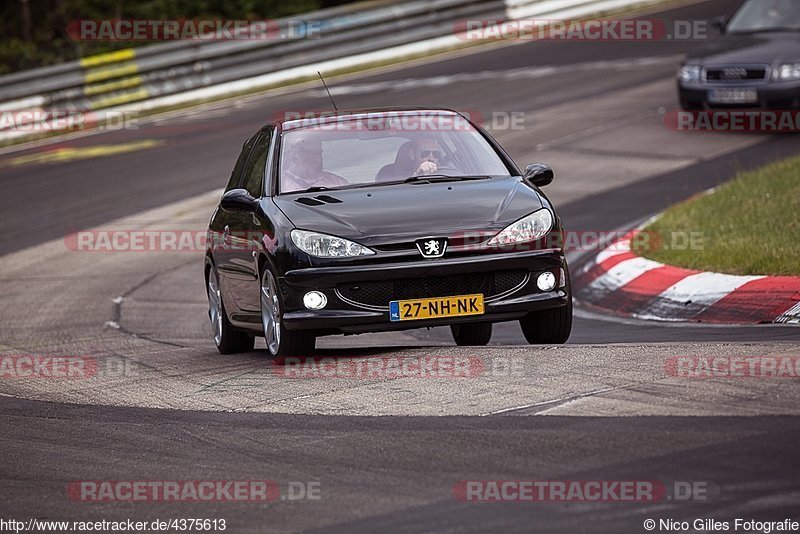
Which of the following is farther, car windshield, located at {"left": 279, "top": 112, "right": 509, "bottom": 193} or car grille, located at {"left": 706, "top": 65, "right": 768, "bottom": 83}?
car grille, located at {"left": 706, "top": 65, "right": 768, "bottom": 83}

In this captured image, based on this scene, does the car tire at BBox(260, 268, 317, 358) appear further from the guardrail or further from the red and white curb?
the guardrail

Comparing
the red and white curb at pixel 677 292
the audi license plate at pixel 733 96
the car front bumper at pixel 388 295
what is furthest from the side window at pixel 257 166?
the audi license plate at pixel 733 96

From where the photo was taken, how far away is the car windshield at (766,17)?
64.7 feet

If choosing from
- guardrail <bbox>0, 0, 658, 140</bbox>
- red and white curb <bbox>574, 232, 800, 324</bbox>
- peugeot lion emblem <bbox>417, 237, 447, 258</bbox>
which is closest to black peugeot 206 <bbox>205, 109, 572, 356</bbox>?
peugeot lion emblem <bbox>417, 237, 447, 258</bbox>

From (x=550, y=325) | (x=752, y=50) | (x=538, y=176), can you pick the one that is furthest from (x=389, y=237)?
(x=752, y=50)

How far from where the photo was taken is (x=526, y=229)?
8.81 m

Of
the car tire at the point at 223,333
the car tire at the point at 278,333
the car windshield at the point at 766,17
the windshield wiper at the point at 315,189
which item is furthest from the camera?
the car windshield at the point at 766,17

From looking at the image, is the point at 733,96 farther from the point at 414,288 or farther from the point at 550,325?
the point at 414,288

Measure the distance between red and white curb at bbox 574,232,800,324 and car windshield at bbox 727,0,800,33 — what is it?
8018mm

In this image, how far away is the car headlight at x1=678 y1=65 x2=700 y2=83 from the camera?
18969mm

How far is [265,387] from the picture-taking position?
821 cm

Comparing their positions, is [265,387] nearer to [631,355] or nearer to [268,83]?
[631,355]

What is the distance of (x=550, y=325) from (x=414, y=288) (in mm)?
1084

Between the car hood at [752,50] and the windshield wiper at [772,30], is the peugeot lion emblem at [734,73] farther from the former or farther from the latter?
the windshield wiper at [772,30]
